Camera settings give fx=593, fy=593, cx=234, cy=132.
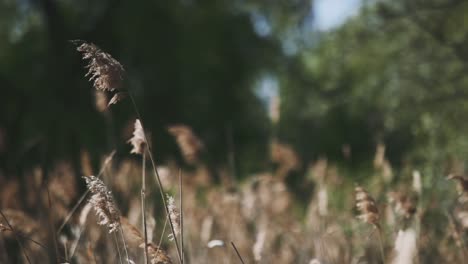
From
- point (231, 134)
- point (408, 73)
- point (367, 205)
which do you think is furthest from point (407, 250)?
point (408, 73)

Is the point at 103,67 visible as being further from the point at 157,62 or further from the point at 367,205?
the point at 157,62

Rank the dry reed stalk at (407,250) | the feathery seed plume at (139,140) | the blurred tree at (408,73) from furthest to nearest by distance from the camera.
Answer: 1. the blurred tree at (408,73)
2. the feathery seed plume at (139,140)
3. the dry reed stalk at (407,250)

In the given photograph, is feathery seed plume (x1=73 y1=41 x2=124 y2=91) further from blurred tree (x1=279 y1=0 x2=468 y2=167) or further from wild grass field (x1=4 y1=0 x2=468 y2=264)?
blurred tree (x1=279 y1=0 x2=468 y2=167)

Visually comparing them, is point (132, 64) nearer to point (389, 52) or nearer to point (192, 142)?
point (389, 52)

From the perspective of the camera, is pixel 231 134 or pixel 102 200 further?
pixel 231 134

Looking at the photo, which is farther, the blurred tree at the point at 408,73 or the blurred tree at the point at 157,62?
the blurred tree at the point at 157,62

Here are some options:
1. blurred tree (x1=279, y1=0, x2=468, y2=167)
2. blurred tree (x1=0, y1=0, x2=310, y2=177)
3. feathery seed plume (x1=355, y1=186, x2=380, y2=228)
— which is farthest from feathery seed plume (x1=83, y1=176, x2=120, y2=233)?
blurred tree (x1=0, y1=0, x2=310, y2=177)

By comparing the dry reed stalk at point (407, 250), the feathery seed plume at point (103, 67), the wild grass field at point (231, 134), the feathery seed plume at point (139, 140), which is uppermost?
the wild grass field at point (231, 134)

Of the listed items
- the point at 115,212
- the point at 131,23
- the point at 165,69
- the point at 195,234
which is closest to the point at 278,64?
the point at 165,69

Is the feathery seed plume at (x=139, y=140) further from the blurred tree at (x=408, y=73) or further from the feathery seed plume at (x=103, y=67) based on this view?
the blurred tree at (x=408, y=73)

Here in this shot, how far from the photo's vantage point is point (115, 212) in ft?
4.67

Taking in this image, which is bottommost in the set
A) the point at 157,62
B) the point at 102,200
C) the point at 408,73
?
the point at 102,200

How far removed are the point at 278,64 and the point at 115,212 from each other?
11851mm

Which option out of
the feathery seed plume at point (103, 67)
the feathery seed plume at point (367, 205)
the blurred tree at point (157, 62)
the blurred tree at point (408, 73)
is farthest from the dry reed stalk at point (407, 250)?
the blurred tree at point (157, 62)
